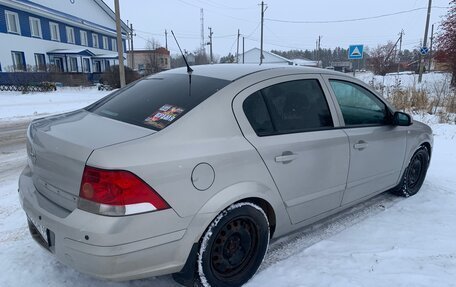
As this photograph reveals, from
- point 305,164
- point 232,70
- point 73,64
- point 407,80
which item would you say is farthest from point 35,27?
point 305,164

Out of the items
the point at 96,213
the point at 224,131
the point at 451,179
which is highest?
the point at 224,131

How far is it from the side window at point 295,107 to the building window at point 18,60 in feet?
98.2

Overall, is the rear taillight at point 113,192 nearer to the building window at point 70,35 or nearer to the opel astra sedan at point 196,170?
the opel astra sedan at point 196,170

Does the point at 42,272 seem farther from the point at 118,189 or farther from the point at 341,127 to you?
the point at 341,127

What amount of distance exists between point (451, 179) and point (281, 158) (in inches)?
149

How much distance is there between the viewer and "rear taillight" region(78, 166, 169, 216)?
2186mm

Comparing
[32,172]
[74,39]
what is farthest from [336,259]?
[74,39]

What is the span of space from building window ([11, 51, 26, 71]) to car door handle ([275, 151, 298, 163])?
3021cm

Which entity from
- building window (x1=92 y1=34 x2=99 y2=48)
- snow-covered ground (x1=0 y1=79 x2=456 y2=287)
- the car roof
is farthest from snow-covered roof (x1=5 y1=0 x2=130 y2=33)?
the car roof

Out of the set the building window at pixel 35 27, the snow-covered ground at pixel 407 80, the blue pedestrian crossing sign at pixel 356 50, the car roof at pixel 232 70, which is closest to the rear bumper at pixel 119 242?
the car roof at pixel 232 70

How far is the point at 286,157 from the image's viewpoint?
9.68ft

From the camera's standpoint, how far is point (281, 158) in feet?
9.55

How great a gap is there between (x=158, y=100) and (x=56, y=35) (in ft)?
123

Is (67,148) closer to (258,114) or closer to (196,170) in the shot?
(196,170)
